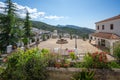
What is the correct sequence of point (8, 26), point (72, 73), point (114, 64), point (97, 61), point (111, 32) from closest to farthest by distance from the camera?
point (72, 73) → point (97, 61) → point (114, 64) → point (8, 26) → point (111, 32)

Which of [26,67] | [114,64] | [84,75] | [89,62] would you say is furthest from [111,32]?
[26,67]

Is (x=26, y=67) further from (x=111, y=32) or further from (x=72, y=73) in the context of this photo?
(x=111, y=32)

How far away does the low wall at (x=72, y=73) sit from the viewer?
6070 millimetres

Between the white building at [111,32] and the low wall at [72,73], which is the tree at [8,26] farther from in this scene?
the low wall at [72,73]

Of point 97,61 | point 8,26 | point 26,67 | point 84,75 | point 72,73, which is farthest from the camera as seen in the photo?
point 8,26

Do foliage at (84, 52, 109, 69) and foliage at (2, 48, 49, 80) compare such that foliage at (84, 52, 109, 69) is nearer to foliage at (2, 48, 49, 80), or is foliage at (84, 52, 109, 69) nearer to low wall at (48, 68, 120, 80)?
low wall at (48, 68, 120, 80)

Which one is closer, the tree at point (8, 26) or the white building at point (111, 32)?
the white building at point (111, 32)

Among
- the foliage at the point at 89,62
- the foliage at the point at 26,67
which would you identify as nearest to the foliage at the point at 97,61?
the foliage at the point at 89,62

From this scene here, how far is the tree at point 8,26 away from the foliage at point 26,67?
1868 centimetres

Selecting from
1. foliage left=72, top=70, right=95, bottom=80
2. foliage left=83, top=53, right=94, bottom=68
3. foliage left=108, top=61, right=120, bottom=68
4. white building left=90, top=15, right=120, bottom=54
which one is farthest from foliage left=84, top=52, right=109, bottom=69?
white building left=90, top=15, right=120, bottom=54

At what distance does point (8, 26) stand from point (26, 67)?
19723 mm

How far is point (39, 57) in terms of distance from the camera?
6043 mm

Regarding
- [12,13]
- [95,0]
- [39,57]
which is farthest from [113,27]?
[39,57]

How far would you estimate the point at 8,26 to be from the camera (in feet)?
76.8
